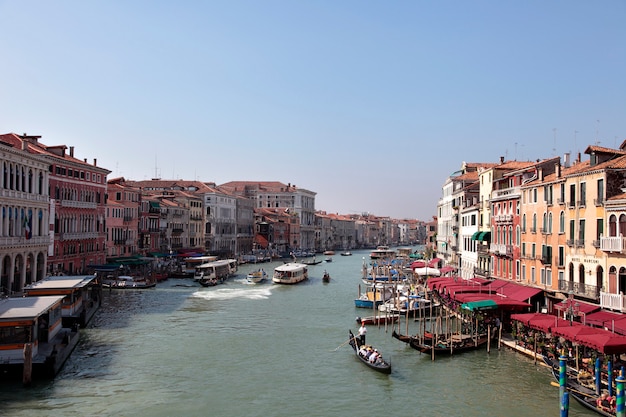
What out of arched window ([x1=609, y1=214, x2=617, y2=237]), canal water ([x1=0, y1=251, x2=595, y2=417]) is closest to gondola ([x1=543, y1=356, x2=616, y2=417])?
canal water ([x1=0, y1=251, x2=595, y2=417])

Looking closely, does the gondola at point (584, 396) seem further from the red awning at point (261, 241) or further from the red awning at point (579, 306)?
the red awning at point (261, 241)

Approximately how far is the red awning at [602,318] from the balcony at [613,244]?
160cm

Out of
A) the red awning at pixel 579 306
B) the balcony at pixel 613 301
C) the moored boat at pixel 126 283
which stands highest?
the balcony at pixel 613 301

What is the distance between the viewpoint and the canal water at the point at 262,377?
1336 centimetres

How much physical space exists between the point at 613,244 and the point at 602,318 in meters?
2.00

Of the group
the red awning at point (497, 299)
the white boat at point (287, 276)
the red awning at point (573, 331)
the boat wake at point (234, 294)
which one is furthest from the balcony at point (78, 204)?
the red awning at point (573, 331)

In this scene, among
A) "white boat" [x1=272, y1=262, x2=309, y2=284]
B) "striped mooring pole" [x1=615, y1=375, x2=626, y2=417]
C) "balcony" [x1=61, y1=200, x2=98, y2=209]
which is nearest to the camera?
"striped mooring pole" [x1=615, y1=375, x2=626, y2=417]

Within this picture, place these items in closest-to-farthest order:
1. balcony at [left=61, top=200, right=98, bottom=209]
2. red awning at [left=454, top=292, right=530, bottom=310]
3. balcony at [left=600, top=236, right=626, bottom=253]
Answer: balcony at [left=600, top=236, right=626, bottom=253]
red awning at [left=454, top=292, right=530, bottom=310]
balcony at [left=61, top=200, right=98, bottom=209]

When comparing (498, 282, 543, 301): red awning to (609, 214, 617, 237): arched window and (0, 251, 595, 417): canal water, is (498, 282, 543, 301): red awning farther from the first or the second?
(609, 214, 617, 237): arched window

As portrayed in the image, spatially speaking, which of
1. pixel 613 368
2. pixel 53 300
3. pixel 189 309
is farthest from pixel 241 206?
pixel 613 368

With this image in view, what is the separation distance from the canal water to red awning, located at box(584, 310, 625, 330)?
1779 millimetres

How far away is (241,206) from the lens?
71500 millimetres

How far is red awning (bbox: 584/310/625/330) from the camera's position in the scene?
15140mm

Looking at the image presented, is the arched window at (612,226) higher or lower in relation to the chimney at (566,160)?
lower
